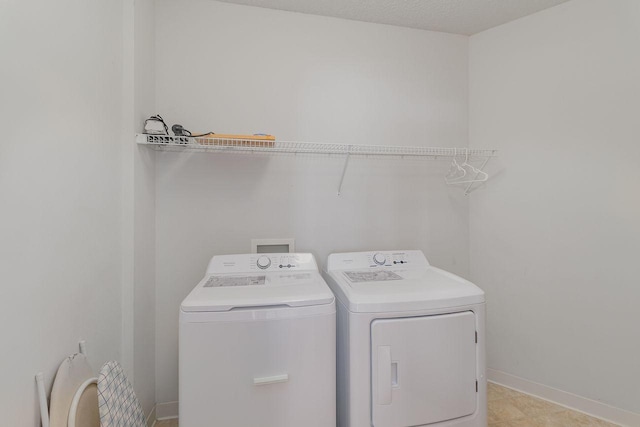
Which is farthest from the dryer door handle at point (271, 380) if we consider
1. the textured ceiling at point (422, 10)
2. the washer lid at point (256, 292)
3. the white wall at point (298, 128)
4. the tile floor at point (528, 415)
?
the textured ceiling at point (422, 10)

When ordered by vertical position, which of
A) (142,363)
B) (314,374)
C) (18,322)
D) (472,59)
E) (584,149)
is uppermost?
(472,59)

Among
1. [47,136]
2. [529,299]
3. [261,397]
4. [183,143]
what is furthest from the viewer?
[529,299]

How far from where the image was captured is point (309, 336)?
1.24 metres

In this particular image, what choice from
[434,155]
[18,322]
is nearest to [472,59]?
[434,155]

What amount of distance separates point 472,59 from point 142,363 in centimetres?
322

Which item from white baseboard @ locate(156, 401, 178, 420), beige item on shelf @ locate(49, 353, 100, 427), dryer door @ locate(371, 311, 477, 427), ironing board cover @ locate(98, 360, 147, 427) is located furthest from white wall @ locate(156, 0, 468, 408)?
dryer door @ locate(371, 311, 477, 427)

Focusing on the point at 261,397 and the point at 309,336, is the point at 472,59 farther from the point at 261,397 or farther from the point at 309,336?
the point at 261,397

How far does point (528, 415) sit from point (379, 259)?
1392 millimetres

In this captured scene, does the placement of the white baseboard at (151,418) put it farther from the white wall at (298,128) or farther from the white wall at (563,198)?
the white wall at (563,198)

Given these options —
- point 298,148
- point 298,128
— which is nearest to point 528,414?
point 298,148

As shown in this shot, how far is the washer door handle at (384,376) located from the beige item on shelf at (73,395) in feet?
3.81

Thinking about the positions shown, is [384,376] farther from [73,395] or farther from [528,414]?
[528,414]

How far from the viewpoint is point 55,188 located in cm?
100

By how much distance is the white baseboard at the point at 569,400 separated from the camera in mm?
1689
